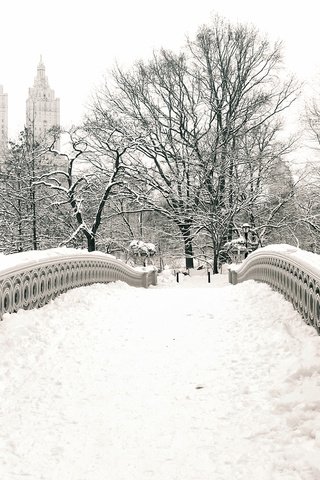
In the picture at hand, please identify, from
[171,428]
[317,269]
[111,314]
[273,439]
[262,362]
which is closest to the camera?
[273,439]

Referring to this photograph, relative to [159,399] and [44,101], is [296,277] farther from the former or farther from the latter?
[44,101]

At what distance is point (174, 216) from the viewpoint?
82.8ft

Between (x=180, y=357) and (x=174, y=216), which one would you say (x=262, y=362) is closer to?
(x=180, y=357)

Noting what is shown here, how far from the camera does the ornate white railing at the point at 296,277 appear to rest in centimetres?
472

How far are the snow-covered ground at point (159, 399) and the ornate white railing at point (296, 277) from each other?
0.20 meters

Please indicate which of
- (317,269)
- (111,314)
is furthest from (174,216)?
(317,269)

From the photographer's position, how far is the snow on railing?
17.2 ft

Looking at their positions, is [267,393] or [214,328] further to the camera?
Result: [214,328]

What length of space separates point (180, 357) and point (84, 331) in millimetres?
1536

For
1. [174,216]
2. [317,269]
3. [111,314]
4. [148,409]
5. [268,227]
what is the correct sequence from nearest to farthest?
[148,409] → [317,269] → [111,314] → [174,216] → [268,227]

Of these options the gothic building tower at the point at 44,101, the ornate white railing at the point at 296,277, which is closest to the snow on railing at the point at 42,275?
the ornate white railing at the point at 296,277

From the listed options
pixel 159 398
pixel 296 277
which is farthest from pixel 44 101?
pixel 159 398

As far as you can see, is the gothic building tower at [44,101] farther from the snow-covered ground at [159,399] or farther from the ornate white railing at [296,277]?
the snow-covered ground at [159,399]

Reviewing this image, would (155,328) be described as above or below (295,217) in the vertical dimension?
below
